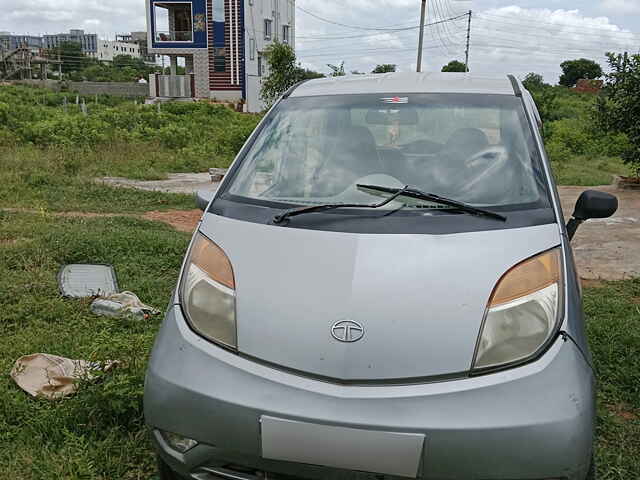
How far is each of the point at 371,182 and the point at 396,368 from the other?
3.32 ft

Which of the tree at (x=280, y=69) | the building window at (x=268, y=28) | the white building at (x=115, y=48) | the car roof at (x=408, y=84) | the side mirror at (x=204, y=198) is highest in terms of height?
the white building at (x=115, y=48)

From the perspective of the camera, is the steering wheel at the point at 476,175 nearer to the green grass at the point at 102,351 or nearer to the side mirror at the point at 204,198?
the side mirror at the point at 204,198

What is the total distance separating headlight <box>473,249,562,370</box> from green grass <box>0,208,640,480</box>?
43.8 inches

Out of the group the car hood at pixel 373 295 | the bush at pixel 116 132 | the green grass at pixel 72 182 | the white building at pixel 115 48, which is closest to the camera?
the car hood at pixel 373 295

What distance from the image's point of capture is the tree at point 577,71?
61531mm

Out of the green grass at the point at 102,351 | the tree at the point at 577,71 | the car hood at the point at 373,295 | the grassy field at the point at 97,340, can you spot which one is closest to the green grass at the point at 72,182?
the grassy field at the point at 97,340

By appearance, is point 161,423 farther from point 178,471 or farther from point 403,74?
point 403,74

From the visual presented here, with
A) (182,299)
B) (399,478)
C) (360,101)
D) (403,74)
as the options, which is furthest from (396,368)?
(403,74)

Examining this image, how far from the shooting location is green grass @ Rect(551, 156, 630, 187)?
14.2 m

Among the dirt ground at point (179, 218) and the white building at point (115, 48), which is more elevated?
the white building at point (115, 48)

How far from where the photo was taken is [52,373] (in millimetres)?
3172

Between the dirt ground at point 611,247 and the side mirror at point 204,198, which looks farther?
the dirt ground at point 611,247

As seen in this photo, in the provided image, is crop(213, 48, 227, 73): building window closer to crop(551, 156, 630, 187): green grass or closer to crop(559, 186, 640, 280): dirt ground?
crop(551, 156, 630, 187): green grass

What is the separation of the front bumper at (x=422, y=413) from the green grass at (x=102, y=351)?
824mm
